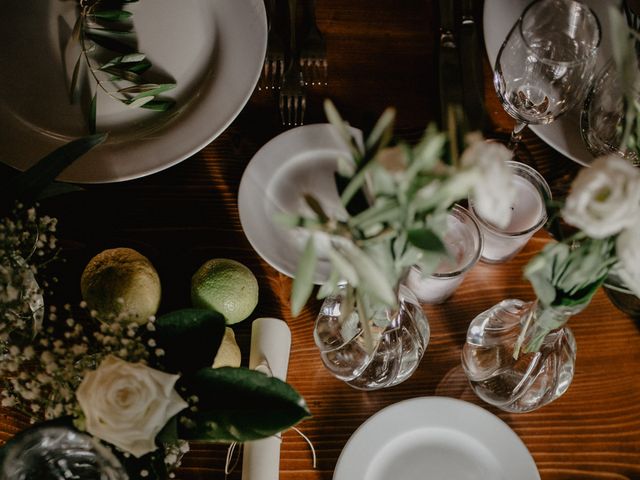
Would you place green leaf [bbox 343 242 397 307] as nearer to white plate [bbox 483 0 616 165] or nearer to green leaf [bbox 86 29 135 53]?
white plate [bbox 483 0 616 165]

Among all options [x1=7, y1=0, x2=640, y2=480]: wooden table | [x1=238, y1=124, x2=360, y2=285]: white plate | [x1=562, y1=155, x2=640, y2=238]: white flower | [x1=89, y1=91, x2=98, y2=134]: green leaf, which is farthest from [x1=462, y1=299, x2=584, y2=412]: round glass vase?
[x1=89, y1=91, x2=98, y2=134]: green leaf

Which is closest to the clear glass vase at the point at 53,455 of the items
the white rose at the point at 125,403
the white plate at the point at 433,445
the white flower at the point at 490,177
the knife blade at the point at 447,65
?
the white rose at the point at 125,403

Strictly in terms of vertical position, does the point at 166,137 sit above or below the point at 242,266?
above

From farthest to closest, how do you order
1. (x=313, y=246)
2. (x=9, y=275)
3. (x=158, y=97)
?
(x=158, y=97) → (x=9, y=275) → (x=313, y=246)

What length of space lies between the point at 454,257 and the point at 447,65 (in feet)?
0.99

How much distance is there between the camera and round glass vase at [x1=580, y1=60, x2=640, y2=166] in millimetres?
752

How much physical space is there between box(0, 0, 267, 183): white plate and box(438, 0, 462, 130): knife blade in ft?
0.86

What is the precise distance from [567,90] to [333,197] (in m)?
0.32

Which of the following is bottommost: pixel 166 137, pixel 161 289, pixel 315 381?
pixel 315 381

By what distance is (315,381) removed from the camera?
0.75 m

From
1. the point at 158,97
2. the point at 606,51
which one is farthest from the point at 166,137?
the point at 606,51

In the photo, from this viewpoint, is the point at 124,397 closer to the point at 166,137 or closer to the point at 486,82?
the point at 166,137

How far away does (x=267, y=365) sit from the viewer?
71 centimetres

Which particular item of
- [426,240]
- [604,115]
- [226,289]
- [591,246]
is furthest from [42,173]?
[604,115]
